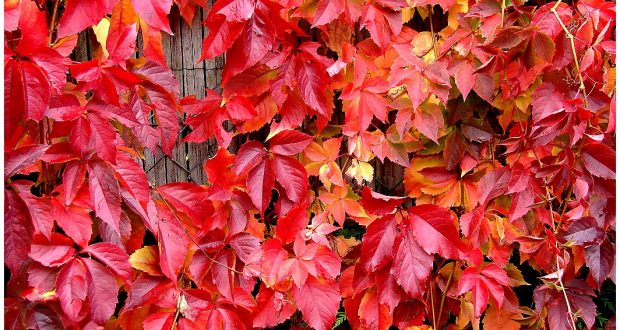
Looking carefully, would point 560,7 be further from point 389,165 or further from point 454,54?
point 389,165

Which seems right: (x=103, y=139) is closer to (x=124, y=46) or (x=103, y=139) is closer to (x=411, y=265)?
(x=124, y=46)

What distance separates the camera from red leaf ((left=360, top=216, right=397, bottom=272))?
174cm

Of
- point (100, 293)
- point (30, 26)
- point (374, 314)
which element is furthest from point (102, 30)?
point (374, 314)

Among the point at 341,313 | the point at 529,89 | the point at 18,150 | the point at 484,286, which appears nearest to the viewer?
the point at 18,150

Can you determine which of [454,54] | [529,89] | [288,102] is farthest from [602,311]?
[288,102]

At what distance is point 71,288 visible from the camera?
141 centimetres

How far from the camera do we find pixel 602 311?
81.8 inches

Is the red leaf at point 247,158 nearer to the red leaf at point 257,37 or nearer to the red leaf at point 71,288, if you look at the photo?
the red leaf at point 257,37

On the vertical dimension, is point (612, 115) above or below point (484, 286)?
above

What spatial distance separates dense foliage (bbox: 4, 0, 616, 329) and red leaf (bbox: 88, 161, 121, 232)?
0.04 meters

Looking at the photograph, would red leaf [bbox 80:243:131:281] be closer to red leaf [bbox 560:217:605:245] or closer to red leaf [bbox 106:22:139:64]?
red leaf [bbox 106:22:139:64]

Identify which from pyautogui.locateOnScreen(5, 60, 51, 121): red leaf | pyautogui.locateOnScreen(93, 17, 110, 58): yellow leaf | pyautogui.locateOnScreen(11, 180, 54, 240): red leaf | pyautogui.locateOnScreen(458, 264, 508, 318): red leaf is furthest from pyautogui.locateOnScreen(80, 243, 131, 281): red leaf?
pyautogui.locateOnScreen(458, 264, 508, 318): red leaf

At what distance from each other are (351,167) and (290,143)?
0.22 metres

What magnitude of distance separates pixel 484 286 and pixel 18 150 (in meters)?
1.21
